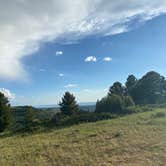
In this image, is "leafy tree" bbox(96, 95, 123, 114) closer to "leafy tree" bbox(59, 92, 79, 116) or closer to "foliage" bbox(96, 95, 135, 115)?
"foliage" bbox(96, 95, 135, 115)

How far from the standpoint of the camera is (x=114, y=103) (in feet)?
122

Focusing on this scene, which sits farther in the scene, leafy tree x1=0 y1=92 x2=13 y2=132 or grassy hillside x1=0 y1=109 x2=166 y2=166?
leafy tree x1=0 y1=92 x2=13 y2=132

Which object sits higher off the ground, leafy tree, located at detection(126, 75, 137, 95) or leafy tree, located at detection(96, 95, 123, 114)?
leafy tree, located at detection(126, 75, 137, 95)

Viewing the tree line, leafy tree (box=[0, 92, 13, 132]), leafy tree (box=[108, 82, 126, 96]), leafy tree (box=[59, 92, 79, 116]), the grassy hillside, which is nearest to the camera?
the grassy hillside

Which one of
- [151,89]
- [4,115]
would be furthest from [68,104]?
[151,89]

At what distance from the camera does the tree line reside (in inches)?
1226

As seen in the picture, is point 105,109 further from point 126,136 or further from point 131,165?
point 131,165

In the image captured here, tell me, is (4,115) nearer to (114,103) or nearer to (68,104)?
(68,104)

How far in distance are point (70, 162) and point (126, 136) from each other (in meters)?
5.10

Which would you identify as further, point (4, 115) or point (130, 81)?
point (130, 81)

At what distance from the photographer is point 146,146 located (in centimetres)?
1265

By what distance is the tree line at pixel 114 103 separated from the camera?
31.1m

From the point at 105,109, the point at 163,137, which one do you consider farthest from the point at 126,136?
the point at 105,109

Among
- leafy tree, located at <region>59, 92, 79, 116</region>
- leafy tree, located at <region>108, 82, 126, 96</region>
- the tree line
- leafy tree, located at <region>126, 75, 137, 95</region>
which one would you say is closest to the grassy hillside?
the tree line
